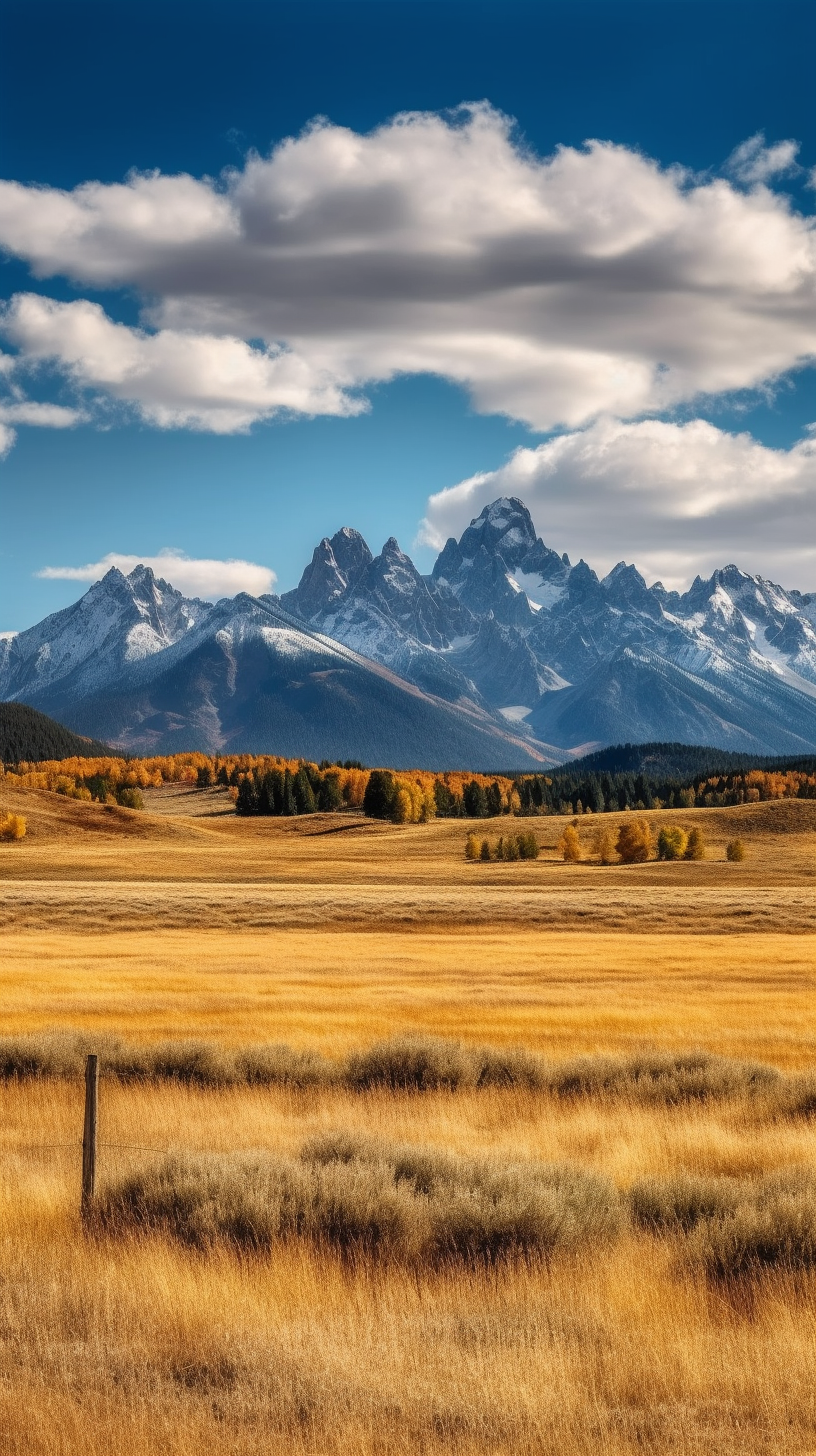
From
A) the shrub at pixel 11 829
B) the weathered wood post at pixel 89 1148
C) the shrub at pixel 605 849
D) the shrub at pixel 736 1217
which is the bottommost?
the shrub at pixel 605 849

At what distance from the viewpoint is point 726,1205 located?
11.9 meters

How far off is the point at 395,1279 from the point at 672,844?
11302cm

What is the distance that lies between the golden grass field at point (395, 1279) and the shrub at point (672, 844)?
77662 mm

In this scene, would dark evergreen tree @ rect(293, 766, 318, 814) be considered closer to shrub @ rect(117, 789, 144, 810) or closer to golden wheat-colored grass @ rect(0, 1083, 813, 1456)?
shrub @ rect(117, 789, 144, 810)

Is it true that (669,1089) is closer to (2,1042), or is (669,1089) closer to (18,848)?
(2,1042)

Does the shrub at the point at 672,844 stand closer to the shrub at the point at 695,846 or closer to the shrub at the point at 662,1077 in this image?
the shrub at the point at 695,846

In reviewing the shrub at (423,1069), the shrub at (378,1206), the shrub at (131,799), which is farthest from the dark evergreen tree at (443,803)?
the shrub at (378,1206)

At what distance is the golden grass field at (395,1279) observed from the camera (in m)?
7.88

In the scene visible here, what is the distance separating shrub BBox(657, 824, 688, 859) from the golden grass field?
77.7m

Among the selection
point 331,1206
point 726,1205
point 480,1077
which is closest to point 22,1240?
point 331,1206

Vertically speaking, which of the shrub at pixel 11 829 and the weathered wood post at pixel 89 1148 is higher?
the weathered wood post at pixel 89 1148

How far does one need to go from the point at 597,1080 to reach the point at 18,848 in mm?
108049

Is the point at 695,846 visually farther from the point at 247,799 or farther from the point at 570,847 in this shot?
the point at 247,799

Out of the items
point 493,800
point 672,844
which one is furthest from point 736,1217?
point 493,800
